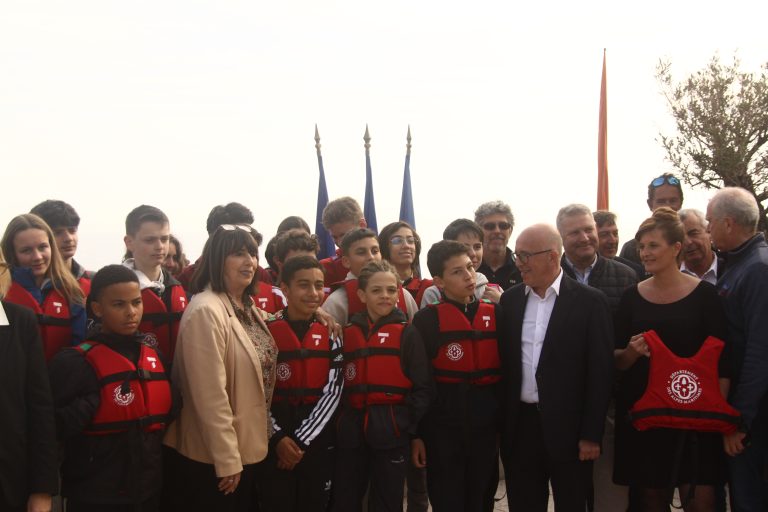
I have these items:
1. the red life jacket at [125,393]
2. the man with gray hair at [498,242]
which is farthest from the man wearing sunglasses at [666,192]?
the red life jacket at [125,393]

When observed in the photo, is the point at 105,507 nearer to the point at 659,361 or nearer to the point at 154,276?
the point at 154,276

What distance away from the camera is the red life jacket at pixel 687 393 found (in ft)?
13.2

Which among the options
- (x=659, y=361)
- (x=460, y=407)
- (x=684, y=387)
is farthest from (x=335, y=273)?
(x=684, y=387)

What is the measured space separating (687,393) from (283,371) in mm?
2486

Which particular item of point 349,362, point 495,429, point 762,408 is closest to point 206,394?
point 349,362

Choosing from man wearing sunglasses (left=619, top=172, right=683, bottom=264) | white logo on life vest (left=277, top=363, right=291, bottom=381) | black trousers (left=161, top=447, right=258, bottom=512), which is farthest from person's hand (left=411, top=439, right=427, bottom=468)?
man wearing sunglasses (left=619, top=172, right=683, bottom=264)

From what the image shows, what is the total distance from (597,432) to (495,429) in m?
0.71

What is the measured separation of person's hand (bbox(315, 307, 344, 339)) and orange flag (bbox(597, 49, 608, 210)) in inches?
352

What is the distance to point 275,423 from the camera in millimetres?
4312

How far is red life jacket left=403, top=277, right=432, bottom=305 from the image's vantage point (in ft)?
17.7

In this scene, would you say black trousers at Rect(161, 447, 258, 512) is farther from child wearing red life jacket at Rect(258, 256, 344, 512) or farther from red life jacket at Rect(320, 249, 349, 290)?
red life jacket at Rect(320, 249, 349, 290)

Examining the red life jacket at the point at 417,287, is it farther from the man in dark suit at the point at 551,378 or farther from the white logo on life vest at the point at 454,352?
the man in dark suit at the point at 551,378

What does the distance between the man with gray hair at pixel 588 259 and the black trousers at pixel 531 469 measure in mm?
1214

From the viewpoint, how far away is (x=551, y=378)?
13.9 feet
